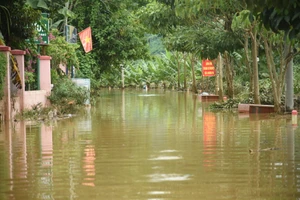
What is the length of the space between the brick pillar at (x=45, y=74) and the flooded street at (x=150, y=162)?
888 cm

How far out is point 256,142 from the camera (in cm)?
1530

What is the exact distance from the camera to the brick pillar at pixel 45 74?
1137 inches

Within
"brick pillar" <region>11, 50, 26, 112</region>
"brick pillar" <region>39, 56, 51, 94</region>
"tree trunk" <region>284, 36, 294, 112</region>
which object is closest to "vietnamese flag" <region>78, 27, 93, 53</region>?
"brick pillar" <region>39, 56, 51, 94</region>

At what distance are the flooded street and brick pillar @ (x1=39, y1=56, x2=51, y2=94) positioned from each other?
350 inches

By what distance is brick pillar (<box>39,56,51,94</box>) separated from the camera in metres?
28.9

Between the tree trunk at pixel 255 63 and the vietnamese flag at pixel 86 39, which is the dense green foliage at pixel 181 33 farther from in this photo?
the vietnamese flag at pixel 86 39

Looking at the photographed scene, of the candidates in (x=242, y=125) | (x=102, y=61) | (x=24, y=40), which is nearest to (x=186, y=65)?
(x=102, y=61)

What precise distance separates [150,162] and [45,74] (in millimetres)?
17837

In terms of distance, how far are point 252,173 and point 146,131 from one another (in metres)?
8.33

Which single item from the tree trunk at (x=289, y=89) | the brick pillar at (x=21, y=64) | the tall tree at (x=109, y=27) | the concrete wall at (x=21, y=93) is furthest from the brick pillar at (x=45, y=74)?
the tall tree at (x=109, y=27)

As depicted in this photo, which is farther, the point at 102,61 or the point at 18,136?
the point at 102,61

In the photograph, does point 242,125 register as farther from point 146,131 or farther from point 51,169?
point 51,169

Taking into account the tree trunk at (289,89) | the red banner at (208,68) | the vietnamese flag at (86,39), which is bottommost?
the tree trunk at (289,89)

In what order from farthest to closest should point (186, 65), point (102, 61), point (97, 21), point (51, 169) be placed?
point (186, 65), point (102, 61), point (97, 21), point (51, 169)
